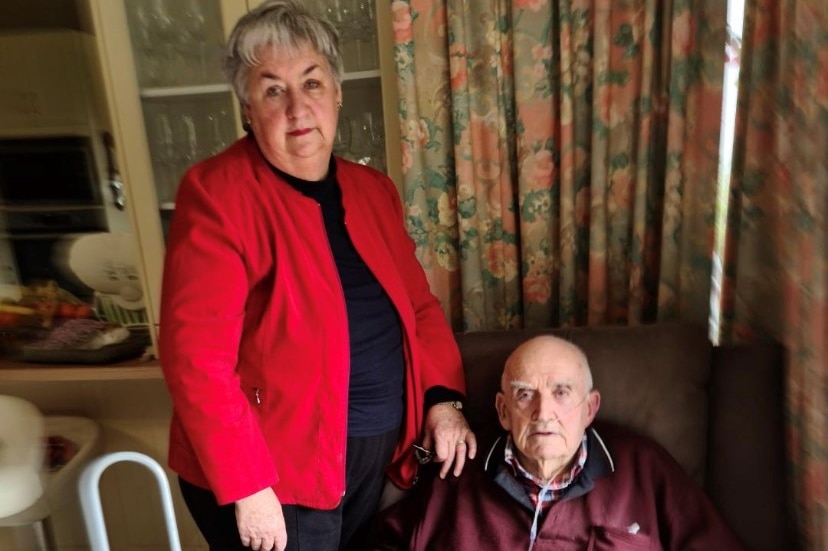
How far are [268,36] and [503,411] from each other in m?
0.92

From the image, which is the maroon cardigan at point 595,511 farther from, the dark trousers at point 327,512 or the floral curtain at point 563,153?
the floral curtain at point 563,153

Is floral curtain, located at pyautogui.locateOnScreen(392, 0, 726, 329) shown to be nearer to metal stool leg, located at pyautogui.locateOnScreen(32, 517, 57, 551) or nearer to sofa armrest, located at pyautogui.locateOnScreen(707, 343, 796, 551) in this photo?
sofa armrest, located at pyautogui.locateOnScreen(707, 343, 796, 551)

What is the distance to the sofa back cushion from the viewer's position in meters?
1.48

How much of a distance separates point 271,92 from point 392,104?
631mm

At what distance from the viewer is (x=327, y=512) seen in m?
1.35

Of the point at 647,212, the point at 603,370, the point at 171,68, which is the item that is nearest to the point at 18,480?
the point at 171,68

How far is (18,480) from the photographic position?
76.8 inches

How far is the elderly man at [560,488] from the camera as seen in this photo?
1.33 meters

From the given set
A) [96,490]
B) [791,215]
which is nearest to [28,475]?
[96,490]

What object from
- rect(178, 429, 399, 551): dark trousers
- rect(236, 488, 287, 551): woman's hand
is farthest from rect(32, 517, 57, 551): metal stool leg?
rect(236, 488, 287, 551): woman's hand

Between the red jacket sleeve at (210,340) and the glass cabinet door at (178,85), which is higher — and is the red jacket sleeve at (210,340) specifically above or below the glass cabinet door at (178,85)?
below

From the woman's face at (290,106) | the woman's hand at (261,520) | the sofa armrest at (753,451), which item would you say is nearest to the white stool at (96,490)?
the woman's hand at (261,520)

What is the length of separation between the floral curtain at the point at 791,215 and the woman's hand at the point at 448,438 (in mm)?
688

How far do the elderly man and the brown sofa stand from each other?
79mm
